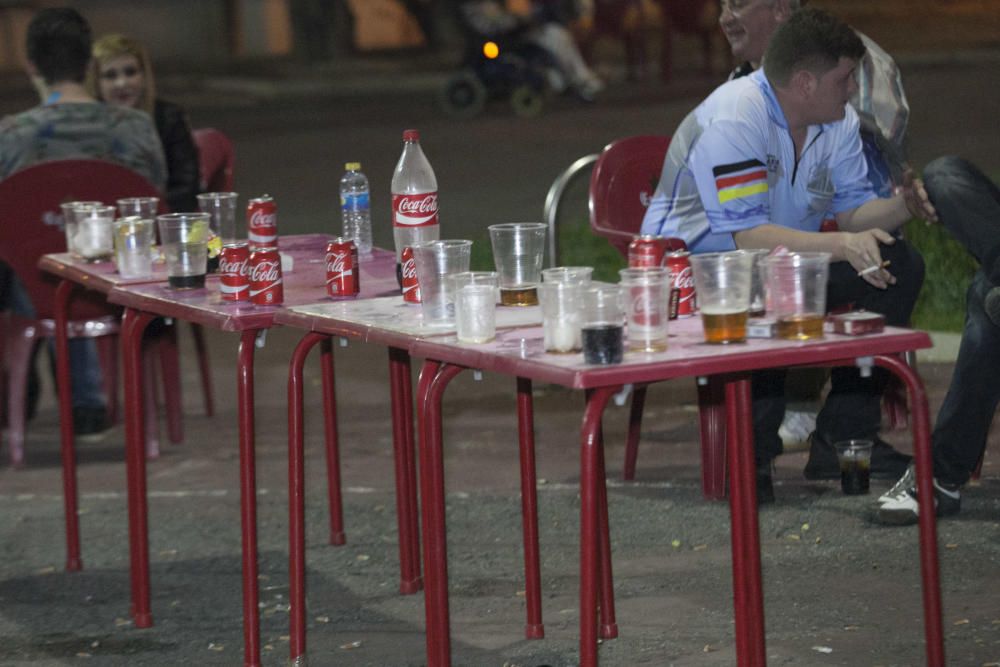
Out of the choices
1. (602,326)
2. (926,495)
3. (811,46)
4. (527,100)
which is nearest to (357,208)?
(811,46)

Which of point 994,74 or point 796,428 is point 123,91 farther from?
point 994,74

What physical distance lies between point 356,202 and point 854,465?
179 centimetres

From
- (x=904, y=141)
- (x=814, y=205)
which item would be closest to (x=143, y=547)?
(x=814, y=205)

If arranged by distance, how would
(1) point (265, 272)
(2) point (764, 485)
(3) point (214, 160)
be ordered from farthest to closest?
1. (3) point (214, 160)
2. (2) point (764, 485)
3. (1) point (265, 272)

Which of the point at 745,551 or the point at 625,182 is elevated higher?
the point at 625,182

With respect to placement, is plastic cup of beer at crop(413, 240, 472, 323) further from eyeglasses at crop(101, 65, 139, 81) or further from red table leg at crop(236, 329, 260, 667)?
eyeglasses at crop(101, 65, 139, 81)

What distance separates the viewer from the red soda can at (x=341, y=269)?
5.14m

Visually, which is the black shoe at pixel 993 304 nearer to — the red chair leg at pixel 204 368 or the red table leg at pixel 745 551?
the red table leg at pixel 745 551

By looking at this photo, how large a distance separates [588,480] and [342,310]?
1.14m

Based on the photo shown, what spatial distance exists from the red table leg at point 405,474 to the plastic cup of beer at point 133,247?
2.56 ft

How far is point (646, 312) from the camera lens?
4.12 metres

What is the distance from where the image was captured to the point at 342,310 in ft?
16.1

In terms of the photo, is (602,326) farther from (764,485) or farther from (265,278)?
(764,485)

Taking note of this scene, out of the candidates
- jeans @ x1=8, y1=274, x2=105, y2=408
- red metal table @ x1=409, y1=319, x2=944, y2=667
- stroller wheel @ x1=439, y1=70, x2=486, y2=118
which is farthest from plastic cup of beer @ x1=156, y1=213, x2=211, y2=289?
stroller wheel @ x1=439, y1=70, x2=486, y2=118
